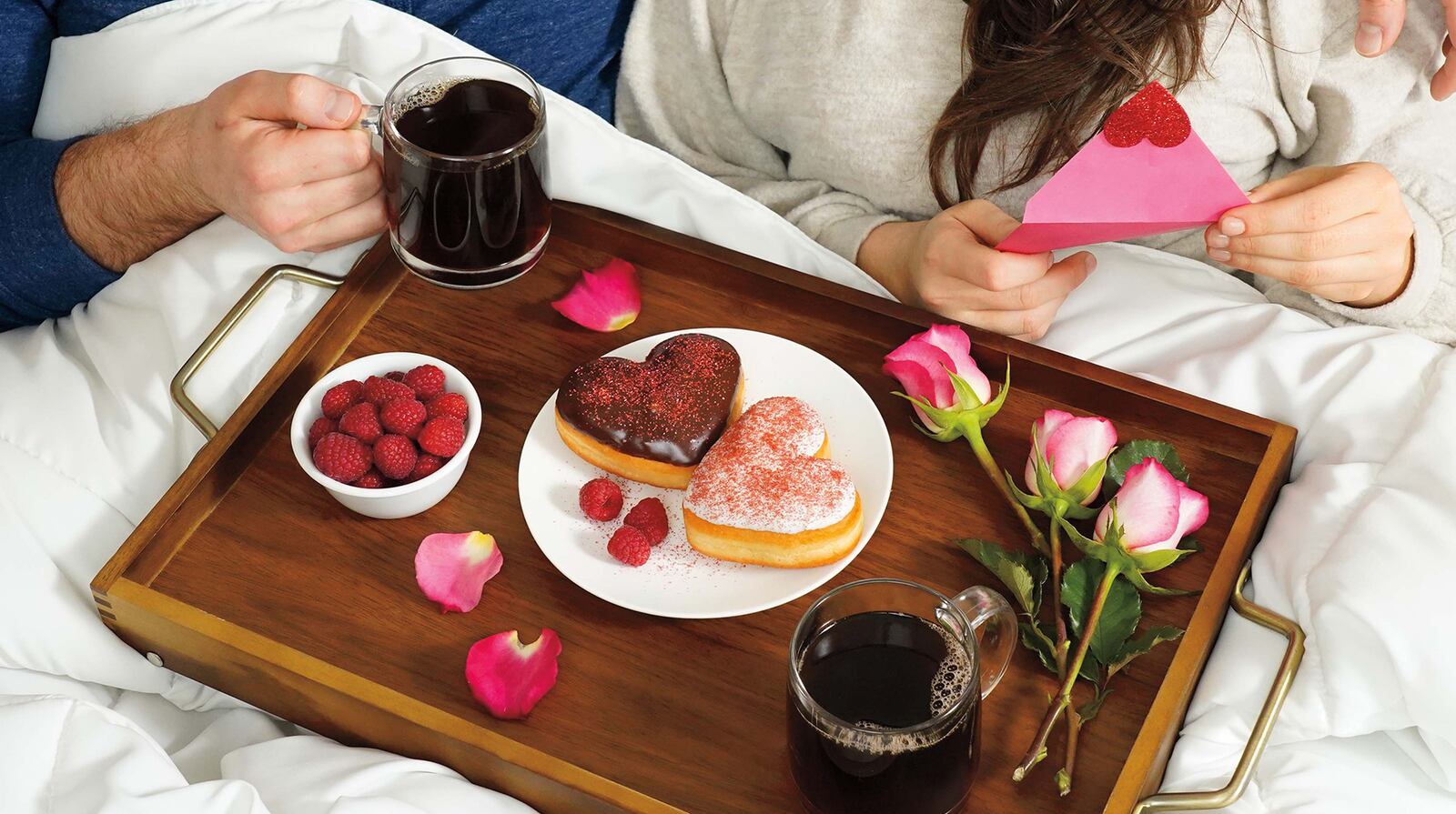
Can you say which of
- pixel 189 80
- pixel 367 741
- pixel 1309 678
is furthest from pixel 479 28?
pixel 1309 678

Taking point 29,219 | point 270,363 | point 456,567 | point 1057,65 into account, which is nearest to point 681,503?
point 456,567

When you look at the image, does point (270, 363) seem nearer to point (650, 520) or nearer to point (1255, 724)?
point (650, 520)

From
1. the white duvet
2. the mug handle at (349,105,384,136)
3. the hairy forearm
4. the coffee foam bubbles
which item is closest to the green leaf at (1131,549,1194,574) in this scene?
the white duvet

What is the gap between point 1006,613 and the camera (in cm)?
87

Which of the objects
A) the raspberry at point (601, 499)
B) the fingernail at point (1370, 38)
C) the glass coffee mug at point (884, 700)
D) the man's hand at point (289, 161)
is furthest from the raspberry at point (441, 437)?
the fingernail at point (1370, 38)

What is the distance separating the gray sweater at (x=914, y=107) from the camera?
4.02 feet

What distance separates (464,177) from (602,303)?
220mm

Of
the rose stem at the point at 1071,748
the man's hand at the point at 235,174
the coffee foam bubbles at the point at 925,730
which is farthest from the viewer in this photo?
the man's hand at the point at 235,174

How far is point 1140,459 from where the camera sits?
39.8 inches

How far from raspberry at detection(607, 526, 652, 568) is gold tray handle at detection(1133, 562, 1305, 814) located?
1.31ft

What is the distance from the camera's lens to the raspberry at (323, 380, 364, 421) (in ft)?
3.34

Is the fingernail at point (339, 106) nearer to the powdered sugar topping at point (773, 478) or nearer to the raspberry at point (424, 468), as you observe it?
the raspberry at point (424, 468)

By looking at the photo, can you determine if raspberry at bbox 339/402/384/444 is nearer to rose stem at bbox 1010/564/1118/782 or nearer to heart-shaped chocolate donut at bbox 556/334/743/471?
heart-shaped chocolate donut at bbox 556/334/743/471

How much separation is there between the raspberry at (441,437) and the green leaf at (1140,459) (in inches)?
20.9
